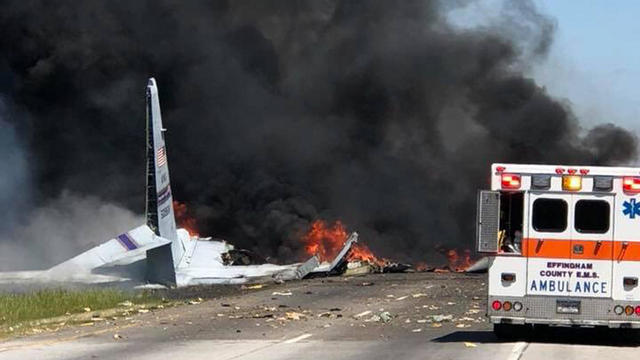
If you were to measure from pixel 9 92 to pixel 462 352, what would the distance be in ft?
135

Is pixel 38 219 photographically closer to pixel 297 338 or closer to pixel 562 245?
pixel 297 338

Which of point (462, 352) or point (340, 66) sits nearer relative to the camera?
point (462, 352)

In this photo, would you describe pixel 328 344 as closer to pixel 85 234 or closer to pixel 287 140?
pixel 85 234

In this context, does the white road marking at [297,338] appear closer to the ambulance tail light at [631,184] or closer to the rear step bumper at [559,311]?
the rear step bumper at [559,311]

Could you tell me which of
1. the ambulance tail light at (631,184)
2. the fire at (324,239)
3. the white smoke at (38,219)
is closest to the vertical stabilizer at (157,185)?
the white smoke at (38,219)

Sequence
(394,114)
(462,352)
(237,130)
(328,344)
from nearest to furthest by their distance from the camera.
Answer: (462,352) → (328,344) → (237,130) → (394,114)

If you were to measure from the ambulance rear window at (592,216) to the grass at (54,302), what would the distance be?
37.8ft

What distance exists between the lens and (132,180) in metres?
61.4

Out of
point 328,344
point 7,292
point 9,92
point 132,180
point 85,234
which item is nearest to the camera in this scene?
point 328,344

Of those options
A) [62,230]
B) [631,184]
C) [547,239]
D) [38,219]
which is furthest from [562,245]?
[38,219]

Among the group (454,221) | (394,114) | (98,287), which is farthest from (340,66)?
(98,287)

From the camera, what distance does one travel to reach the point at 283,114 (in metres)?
67.3

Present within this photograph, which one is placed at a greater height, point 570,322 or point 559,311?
point 559,311

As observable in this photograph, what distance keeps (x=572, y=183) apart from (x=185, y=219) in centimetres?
4038
